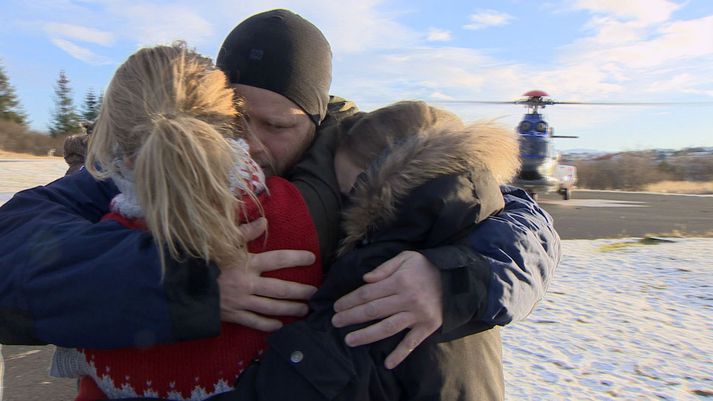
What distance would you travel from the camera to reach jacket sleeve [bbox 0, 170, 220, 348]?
1159mm

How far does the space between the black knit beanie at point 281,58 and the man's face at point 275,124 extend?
0.08 ft

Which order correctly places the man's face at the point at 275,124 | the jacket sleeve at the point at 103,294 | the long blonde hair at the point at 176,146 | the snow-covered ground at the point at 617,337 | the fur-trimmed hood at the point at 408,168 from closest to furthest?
the long blonde hair at the point at 176,146 < the jacket sleeve at the point at 103,294 < the fur-trimmed hood at the point at 408,168 < the man's face at the point at 275,124 < the snow-covered ground at the point at 617,337

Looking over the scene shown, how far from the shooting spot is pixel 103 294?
1164 mm

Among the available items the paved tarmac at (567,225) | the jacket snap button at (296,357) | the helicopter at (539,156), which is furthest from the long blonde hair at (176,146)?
the helicopter at (539,156)

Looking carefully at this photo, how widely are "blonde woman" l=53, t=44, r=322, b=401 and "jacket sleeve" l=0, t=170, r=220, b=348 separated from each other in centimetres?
3

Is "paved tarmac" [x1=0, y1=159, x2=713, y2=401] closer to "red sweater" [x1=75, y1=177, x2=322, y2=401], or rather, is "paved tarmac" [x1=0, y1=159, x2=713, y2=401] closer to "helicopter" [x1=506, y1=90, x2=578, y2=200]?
"helicopter" [x1=506, y1=90, x2=578, y2=200]

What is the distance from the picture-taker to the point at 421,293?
1.27 meters

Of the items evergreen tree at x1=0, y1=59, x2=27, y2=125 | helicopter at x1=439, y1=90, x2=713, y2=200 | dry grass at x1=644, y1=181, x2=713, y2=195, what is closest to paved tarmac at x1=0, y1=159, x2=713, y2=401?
helicopter at x1=439, y1=90, x2=713, y2=200

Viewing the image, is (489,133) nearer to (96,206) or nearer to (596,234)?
(96,206)

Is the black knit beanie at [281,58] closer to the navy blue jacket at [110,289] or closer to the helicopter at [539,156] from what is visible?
the navy blue jacket at [110,289]

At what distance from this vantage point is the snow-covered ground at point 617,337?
351 centimetres

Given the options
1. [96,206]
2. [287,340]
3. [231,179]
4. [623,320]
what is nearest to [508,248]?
[287,340]

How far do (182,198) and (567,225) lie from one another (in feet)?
43.5

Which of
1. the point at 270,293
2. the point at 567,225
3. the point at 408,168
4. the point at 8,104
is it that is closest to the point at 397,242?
the point at 408,168
